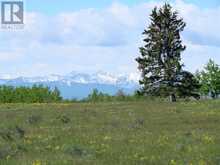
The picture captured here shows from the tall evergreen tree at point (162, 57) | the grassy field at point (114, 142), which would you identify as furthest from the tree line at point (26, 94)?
the grassy field at point (114, 142)

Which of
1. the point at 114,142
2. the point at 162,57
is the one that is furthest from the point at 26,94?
the point at 114,142

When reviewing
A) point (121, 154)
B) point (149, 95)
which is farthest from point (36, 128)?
point (149, 95)

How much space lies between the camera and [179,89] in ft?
275

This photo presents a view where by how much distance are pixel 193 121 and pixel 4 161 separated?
14.5 metres

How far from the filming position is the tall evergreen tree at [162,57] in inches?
3292

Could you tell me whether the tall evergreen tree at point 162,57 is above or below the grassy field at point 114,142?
above

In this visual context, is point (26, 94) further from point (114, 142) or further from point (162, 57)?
point (114, 142)

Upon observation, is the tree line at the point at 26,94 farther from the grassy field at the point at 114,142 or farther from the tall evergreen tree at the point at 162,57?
the grassy field at the point at 114,142

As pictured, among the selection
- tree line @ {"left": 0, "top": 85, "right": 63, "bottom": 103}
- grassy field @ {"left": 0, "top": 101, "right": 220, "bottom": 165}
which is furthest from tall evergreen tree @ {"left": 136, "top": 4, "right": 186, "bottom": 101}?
grassy field @ {"left": 0, "top": 101, "right": 220, "bottom": 165}

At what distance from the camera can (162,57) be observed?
84750mm

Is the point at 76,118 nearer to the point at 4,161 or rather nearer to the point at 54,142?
the point at 54,142

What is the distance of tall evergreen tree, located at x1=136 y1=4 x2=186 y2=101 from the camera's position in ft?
274

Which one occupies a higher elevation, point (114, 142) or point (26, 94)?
point (26, 94)

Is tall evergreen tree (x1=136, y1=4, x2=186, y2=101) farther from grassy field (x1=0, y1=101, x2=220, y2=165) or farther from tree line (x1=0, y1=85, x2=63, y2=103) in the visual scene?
grassy field (x1=0, y1=101, x2=220, y2=165)
